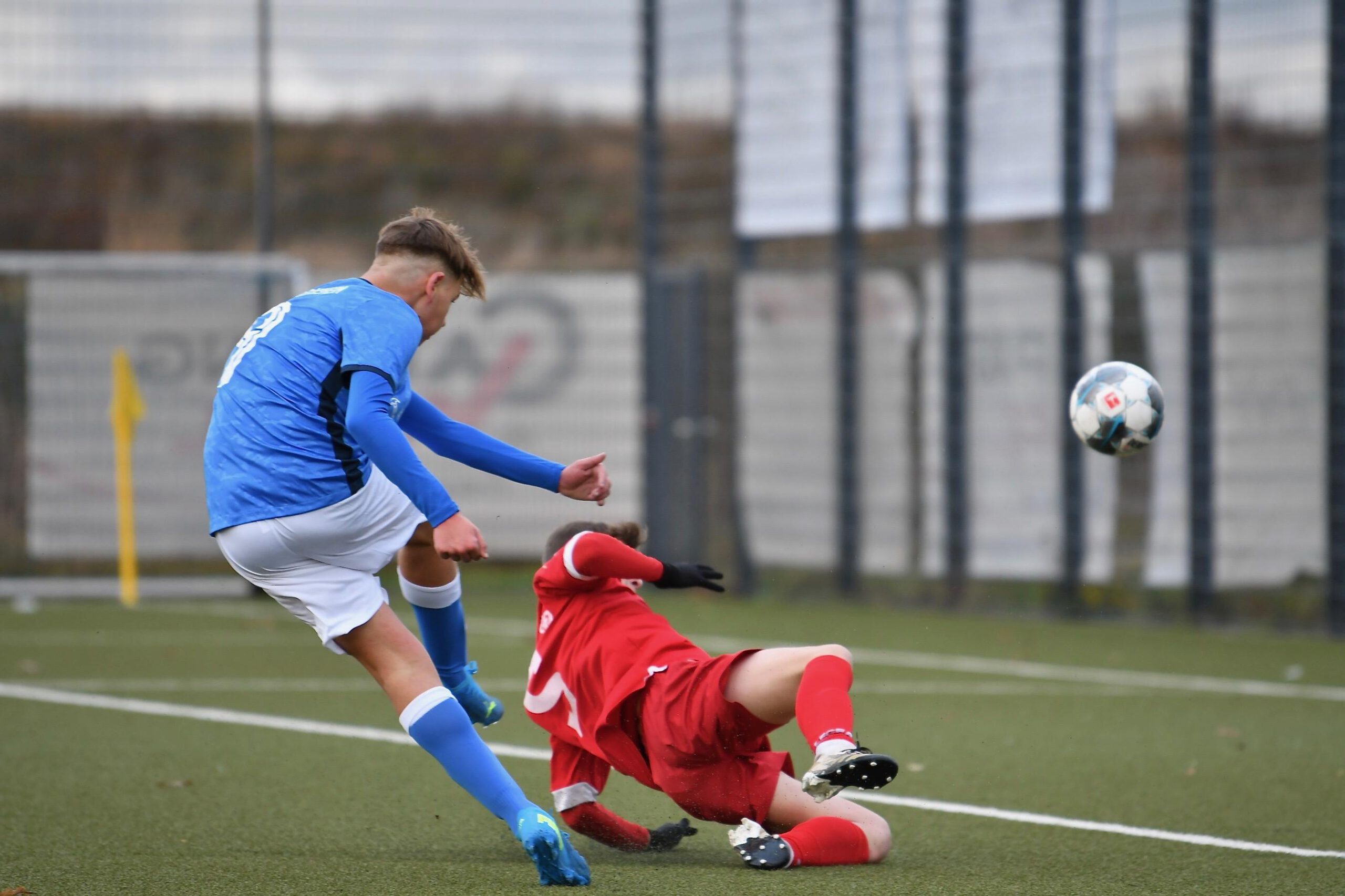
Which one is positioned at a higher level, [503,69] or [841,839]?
[503,69]

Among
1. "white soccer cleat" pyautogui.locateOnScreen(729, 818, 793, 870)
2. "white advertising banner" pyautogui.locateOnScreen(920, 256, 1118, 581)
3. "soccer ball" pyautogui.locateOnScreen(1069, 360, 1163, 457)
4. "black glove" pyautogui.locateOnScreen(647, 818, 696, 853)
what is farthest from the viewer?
"white advertising banner" pyautogui.locateOnScreen(920, 256, 1118, 581)

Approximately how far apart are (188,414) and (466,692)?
8.79m

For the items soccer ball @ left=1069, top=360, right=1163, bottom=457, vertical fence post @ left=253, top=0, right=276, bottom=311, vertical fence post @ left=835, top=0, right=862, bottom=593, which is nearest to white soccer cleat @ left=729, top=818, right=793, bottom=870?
soccer ball @ left=1069, top=360, right=1163, bottom=457

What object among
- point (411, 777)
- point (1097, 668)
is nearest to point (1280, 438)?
point (1097, 668)

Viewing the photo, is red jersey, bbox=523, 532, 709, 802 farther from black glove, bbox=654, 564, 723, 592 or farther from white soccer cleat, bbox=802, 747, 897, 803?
white soccer cleat, bbox=802, 747, 897, 803

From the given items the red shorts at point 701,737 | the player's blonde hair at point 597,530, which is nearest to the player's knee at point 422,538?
the player's blonde hair at point 597,530

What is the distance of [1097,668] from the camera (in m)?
9.15

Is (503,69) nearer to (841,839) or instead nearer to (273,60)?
(273,60)

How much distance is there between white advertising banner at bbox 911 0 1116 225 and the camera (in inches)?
456

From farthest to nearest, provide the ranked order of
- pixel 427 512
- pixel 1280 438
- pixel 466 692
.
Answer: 1. pixel 1280 438
2. pixel 466 692
3. pixel 427 512

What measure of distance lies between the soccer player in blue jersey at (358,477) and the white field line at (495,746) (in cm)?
168

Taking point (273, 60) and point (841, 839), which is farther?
point (273, 60)

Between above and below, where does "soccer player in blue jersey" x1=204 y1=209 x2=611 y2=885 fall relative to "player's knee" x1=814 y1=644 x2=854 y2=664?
above

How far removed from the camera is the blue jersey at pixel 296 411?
4.33m
